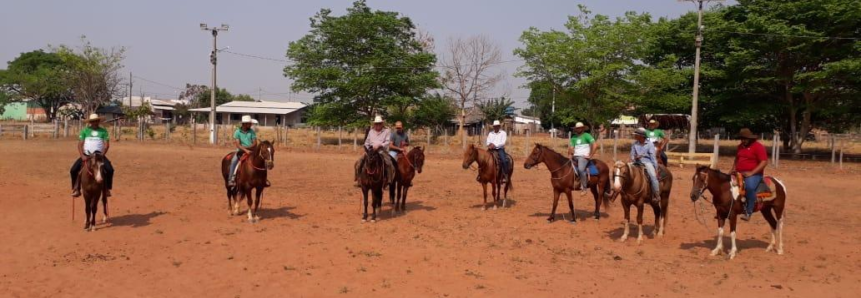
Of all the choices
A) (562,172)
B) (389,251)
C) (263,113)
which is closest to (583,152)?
(562,172)

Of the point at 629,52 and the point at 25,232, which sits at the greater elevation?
the point at 629,52

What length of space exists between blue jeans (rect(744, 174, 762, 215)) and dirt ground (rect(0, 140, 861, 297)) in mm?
814

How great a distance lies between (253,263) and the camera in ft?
26.7

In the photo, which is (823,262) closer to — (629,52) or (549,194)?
(549,194)

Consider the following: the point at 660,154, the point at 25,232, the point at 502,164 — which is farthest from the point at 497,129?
the point at 25,232

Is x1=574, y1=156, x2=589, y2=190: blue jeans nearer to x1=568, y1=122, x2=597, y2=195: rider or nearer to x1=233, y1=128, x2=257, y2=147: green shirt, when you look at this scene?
x1=568, y1=122, x2=597, y2=195: rider

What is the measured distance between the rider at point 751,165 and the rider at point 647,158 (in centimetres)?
141

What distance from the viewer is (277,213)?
41.5 ft

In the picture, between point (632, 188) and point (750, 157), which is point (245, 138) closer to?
point (632, 188)

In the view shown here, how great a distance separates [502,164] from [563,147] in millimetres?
26193

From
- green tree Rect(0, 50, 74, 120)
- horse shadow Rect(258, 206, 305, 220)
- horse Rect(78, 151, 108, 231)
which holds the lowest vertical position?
horse shadow Rect(258, 206, 305, 220)

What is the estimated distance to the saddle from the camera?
29.3 ft

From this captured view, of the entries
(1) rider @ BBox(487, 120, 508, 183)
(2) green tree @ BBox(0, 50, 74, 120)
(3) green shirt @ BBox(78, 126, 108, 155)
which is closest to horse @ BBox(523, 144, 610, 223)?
(1) rider @ BBox(487, 120, 508, 183)

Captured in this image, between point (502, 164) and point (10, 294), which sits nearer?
point (10, 294)
